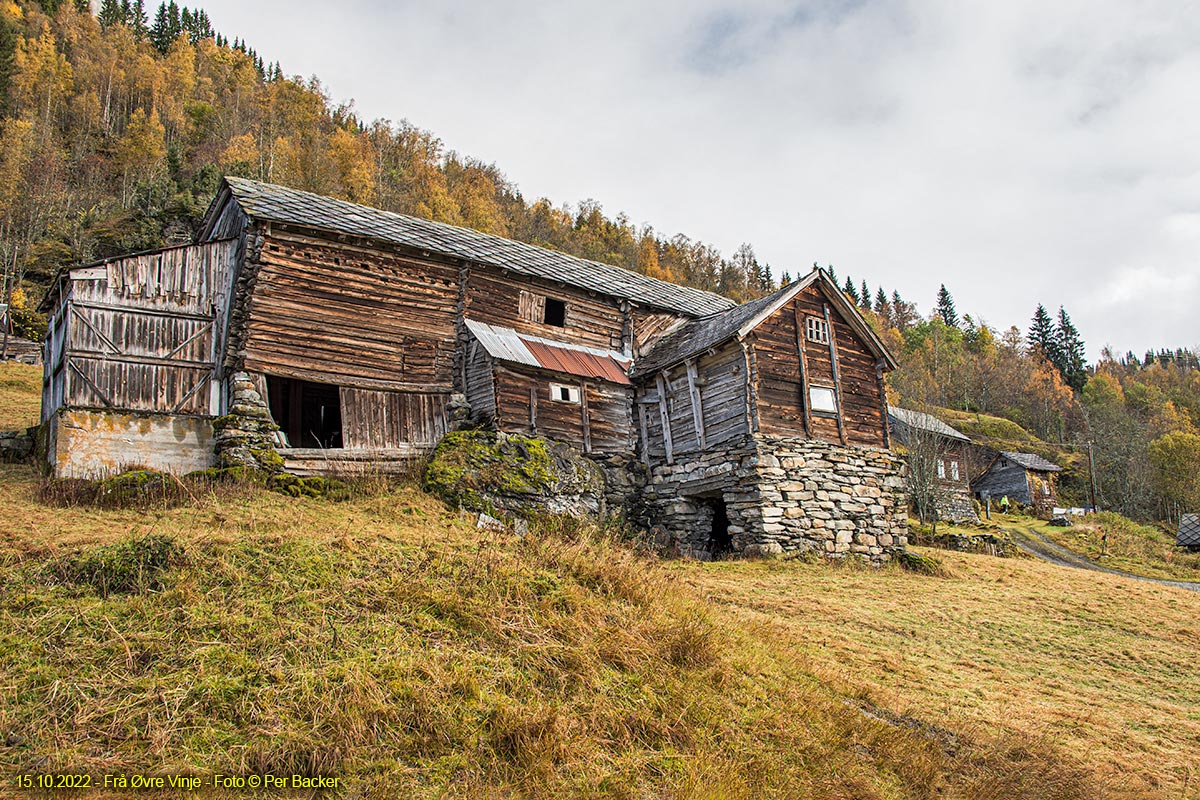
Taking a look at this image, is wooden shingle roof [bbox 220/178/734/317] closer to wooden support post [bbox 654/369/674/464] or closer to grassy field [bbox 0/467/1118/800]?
wooden support post [bbox 654/369/674/464]

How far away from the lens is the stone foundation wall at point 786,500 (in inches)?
778

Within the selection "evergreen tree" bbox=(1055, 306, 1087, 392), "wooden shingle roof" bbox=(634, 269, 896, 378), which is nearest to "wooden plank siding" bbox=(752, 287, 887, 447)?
"wooden shingle roof" bbox=(634, 269, 896, 378)

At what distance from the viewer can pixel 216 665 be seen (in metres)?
6.68

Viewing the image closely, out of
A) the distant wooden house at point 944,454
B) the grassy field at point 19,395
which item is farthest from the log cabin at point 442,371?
the distant wooden house at point 944,454

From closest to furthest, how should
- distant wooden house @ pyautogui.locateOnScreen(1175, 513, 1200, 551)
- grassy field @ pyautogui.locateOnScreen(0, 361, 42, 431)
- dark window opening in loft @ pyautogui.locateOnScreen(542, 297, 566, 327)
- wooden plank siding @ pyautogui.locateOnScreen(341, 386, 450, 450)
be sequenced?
1. wooden plank siding @ pyautogui.locateOnScreen(341, 386, 450, 450)
2. grassy field @ pyautogui.locateOnScreen(0, 361, 42, 431)
3. dark window opening in loft @ pyautogui.locateOnScreen(542, 297, 566, 327)
4. distant wooden house @ pyautogui.locateOnScreen(1175, 513, 1200, 551)

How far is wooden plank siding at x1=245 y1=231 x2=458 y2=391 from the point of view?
18.7 meters

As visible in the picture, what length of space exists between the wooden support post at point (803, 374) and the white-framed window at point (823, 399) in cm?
24

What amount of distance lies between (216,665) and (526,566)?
440cm

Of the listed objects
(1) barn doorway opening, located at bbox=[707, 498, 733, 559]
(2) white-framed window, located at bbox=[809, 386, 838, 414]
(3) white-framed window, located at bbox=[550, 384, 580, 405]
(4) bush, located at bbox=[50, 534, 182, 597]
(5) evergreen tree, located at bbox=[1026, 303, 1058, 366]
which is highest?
(5) evergreen tree, located at bbox=[1026, 303, 1058, 366]

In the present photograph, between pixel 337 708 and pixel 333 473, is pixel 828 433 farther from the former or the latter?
pixel 337 708

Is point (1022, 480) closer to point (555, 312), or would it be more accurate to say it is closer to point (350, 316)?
point (555, 312)

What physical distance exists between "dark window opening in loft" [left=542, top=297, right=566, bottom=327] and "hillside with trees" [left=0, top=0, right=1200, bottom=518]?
104ft

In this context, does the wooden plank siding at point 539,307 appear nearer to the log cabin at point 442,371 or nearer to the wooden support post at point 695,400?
the log cabin at point 442,371

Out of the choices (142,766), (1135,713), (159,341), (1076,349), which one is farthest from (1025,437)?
(142,766)
